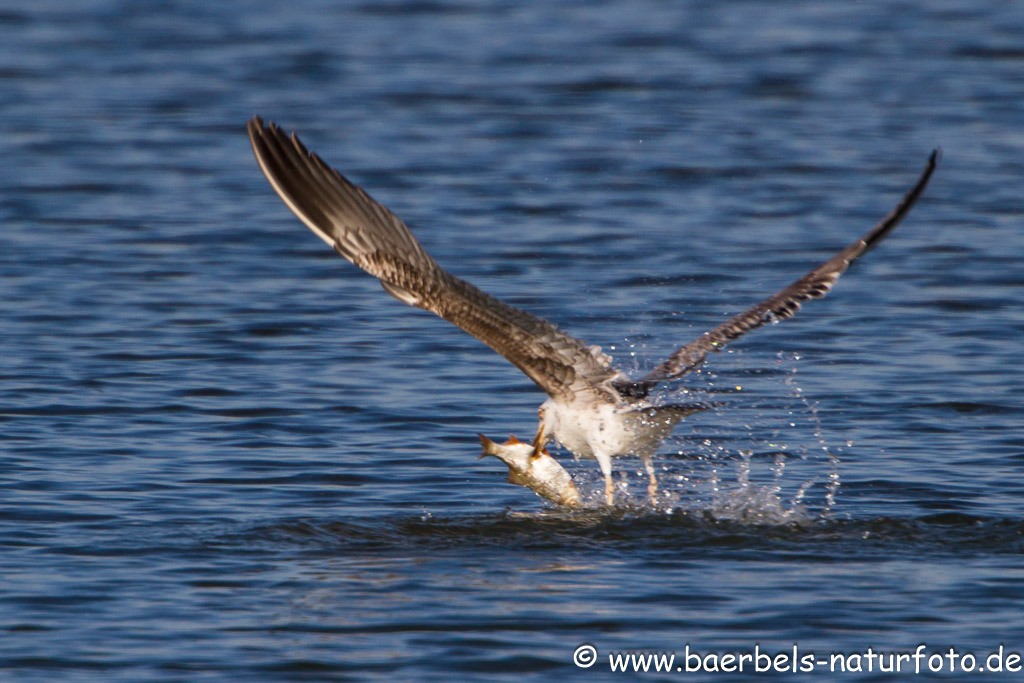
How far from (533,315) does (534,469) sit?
818 mm

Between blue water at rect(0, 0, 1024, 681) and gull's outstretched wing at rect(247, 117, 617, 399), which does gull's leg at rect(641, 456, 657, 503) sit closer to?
blue water at rect(0, 0, 1024, 681)

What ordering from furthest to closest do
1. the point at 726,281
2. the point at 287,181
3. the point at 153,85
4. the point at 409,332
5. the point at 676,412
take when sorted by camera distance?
the point at 153,85 < the point at 726,281 < the point at 409,332 < the point at 676,412 < the point at 287,181

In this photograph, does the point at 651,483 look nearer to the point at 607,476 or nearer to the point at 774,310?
the point at 607,476

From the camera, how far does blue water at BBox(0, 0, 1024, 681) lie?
7.57 meters

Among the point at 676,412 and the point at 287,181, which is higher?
the point at 287,181

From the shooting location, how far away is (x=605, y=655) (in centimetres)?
720

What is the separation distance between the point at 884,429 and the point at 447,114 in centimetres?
1200

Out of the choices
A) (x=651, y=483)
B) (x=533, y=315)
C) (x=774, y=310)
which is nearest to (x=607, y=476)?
(x=651, y=483)

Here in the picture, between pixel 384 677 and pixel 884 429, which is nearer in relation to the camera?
pixel 384 677

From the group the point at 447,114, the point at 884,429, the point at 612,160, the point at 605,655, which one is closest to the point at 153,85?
the point at 447,114

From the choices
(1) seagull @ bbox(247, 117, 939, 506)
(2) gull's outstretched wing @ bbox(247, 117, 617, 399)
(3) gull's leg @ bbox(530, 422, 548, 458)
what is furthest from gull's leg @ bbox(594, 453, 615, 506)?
(2) gull's outstretched wing @ bbox(247, 117, 617, 399)

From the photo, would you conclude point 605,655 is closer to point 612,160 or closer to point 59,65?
point 612,160

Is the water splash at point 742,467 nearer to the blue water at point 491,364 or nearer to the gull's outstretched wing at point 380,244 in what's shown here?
the blue water at point 491,364

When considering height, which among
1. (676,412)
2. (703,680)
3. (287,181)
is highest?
(287,181)
